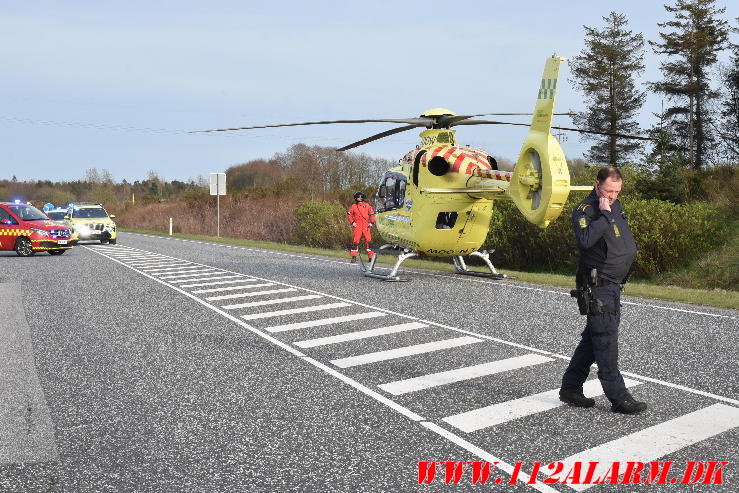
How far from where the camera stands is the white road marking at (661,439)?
5.15 m

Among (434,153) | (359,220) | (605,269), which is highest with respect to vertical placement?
(434,153)

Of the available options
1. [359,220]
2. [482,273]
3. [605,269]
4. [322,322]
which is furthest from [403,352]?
[359,220]

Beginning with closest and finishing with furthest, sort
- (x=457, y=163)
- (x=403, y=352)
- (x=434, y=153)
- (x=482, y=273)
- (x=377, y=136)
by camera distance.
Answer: (x=403, y=352) < (x=457, y=163) < (x=434, y=153) < (x=377, y=136) < (x=482, y=273)

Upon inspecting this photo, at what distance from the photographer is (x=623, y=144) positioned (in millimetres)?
59000

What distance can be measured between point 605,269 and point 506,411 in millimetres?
1565

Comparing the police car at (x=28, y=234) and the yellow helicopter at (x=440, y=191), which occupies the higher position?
the yellow helicopter at (x=440, y=191)

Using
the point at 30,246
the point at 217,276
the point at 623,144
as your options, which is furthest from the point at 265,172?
the point at 217,276

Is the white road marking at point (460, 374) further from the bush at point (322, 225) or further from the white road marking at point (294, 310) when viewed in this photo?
the bush at point (322, 225)

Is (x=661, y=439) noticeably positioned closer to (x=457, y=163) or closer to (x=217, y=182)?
(x=457, y=163)

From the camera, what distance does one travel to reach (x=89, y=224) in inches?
1302

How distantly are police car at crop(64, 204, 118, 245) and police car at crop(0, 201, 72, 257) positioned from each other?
7.35 m

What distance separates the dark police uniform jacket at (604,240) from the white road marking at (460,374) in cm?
213

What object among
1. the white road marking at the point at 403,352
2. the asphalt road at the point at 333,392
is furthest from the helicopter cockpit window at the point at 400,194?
the white road marking at the point at 403,352

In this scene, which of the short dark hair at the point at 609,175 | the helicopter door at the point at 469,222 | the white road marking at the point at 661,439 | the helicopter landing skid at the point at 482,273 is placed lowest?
the white road marking at the point at 661,439
